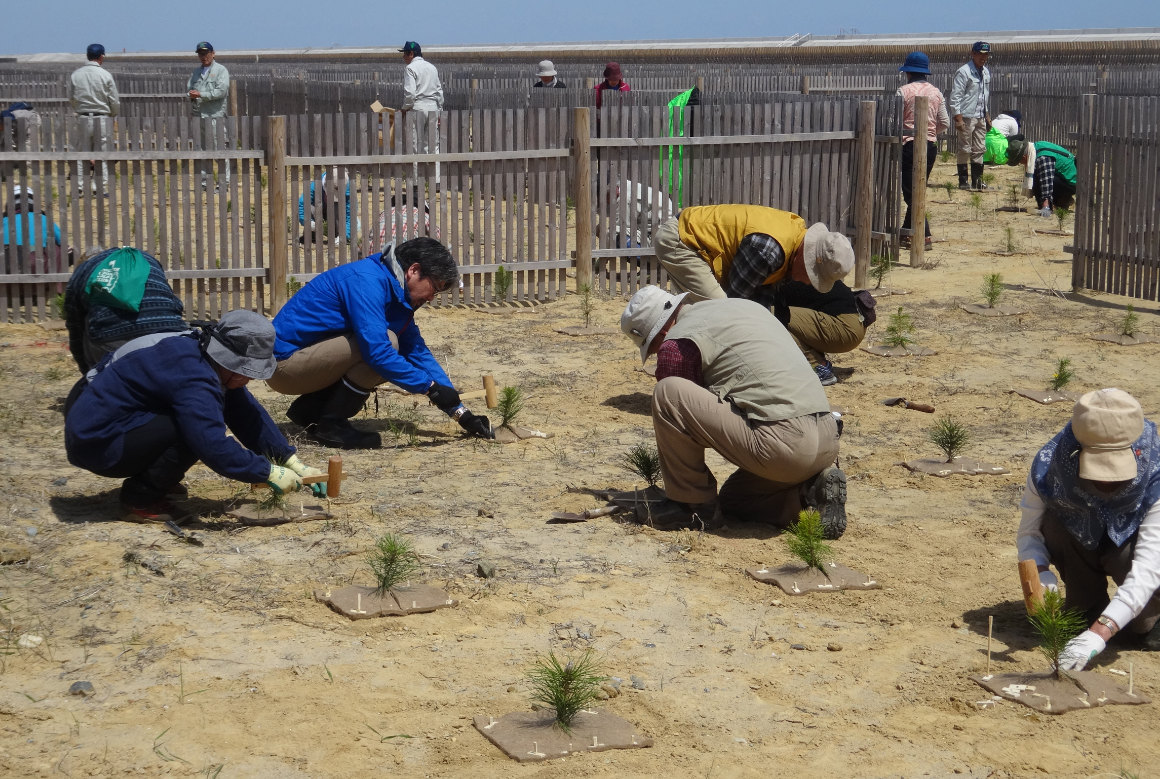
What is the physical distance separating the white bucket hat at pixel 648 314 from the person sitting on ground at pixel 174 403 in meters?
1.58

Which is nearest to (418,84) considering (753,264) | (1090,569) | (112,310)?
(753,264)

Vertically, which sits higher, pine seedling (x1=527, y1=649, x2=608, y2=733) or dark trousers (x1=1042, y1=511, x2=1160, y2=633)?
dark trousers (x1=1042, y1=511, x2=1160, y2=633)

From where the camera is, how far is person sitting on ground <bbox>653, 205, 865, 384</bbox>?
23.6ft

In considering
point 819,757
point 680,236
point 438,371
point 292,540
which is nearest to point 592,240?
point 680,236

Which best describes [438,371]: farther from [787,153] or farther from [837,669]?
[787,153]

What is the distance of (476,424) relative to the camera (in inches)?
271

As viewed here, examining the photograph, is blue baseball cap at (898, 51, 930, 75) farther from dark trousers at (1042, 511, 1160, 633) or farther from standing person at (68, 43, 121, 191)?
dark trousers at (1042, 511, 1160, 633)

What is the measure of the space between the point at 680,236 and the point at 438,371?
175cm

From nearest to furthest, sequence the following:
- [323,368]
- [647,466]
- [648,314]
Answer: [648,314], [647,466], [323,368]

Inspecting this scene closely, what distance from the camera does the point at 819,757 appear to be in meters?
3.62

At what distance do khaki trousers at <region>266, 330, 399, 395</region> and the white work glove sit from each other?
3813 mm

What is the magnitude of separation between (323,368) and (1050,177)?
11.4 metres

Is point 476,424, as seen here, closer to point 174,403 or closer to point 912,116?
point 174,403

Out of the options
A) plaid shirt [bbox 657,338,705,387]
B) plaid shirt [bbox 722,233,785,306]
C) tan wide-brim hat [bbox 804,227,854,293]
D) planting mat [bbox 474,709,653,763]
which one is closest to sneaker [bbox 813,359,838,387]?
plaid shirt [bbox 722,233,785,306]
